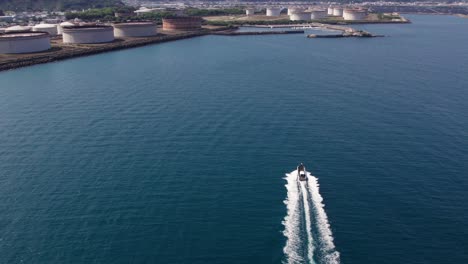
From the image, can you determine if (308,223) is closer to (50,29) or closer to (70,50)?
(70,50)

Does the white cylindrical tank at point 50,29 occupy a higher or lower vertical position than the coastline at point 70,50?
higher

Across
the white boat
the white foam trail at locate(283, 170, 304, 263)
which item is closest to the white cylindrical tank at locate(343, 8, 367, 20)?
the white boat

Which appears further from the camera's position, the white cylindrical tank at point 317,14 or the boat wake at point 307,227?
the white cylindrical tank at point 317,14

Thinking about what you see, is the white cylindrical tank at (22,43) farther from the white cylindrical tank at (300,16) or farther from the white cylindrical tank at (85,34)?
the white cylindrical tank at (300,16)

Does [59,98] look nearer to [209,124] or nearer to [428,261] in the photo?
[209,124]

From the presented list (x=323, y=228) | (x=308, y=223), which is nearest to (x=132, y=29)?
(x=308, y=223)

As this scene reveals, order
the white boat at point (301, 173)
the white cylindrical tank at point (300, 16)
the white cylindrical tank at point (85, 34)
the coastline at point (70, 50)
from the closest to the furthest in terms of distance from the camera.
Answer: the white boat at point (301, 173) < the coastline at point (70, 50) < the white cylindrical tank at point (85, 34) < the white cylindrical tank at point (300, 16)

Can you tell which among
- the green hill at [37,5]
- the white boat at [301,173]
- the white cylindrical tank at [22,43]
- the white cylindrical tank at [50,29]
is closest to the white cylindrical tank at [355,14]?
the white cylindrical tank at [50,29]
